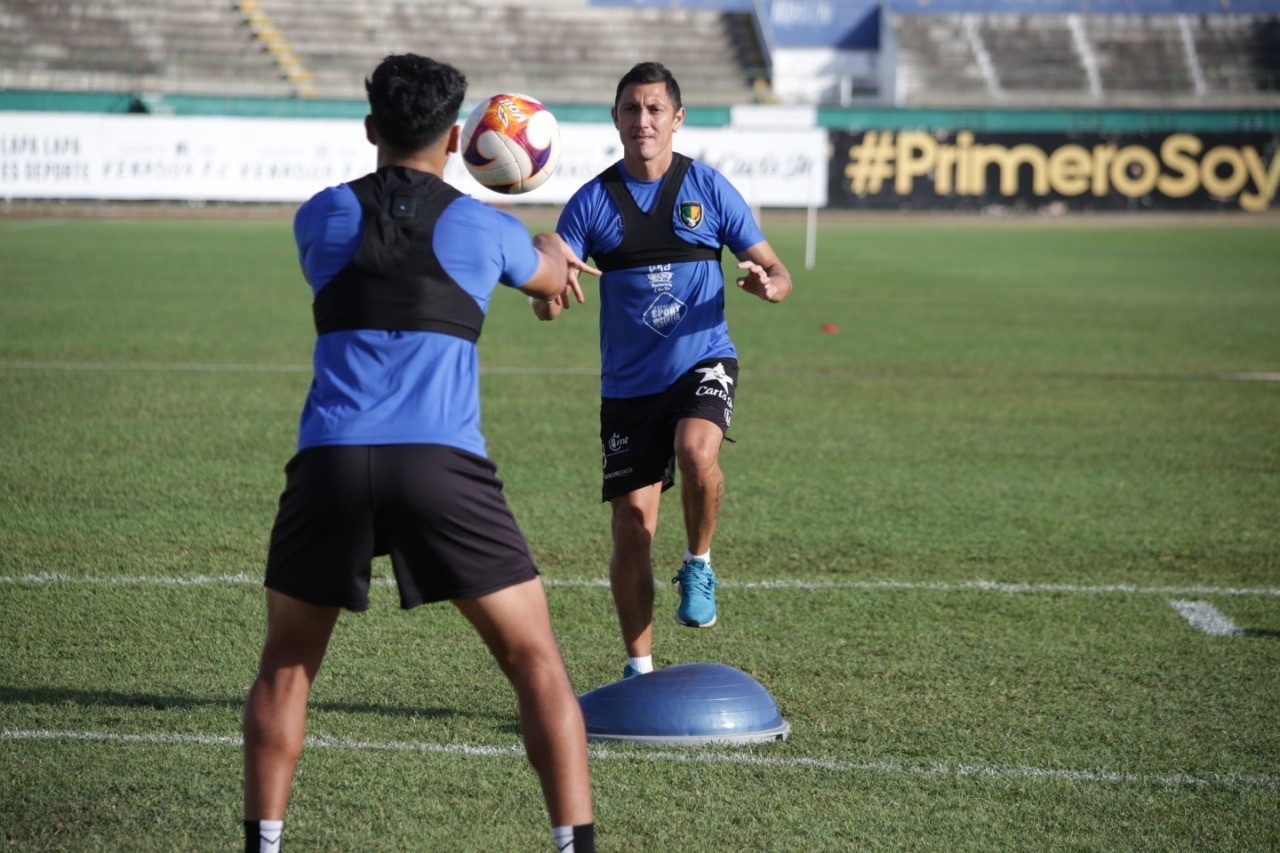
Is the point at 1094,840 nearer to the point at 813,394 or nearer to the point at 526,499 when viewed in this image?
the point at 526,499

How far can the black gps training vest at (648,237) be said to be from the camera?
5.45 metres

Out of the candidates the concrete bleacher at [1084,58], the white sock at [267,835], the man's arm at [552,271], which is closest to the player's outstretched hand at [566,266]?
the man's arm at [552,271]

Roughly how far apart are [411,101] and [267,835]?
5.73 feet

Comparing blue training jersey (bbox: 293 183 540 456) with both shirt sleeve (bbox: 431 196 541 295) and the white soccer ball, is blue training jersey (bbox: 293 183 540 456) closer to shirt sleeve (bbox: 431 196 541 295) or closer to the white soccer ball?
shirt sleeve (bbox: 431 196 541 295)

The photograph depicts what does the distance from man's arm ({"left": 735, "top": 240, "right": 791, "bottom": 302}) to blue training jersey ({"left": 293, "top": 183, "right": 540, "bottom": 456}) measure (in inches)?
68.1

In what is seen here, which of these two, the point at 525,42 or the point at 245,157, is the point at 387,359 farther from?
the point at 525,42

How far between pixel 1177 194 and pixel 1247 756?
3746cm

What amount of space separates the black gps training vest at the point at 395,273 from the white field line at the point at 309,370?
9793 mm

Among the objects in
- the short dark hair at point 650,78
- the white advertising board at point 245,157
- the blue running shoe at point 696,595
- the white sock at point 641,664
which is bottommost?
the white sock at point 641,664

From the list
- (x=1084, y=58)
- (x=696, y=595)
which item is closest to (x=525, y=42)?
(x=1084, y=58)

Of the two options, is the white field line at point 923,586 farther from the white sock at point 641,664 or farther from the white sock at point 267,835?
the white sock at point 267,835

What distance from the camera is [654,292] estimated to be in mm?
5457

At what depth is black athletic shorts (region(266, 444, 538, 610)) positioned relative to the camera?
3.28 meters

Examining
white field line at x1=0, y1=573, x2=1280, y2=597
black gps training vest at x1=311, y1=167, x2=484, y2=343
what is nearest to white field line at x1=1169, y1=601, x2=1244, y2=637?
white field line at x1=0, y1=573, x2=1280, y2=597
